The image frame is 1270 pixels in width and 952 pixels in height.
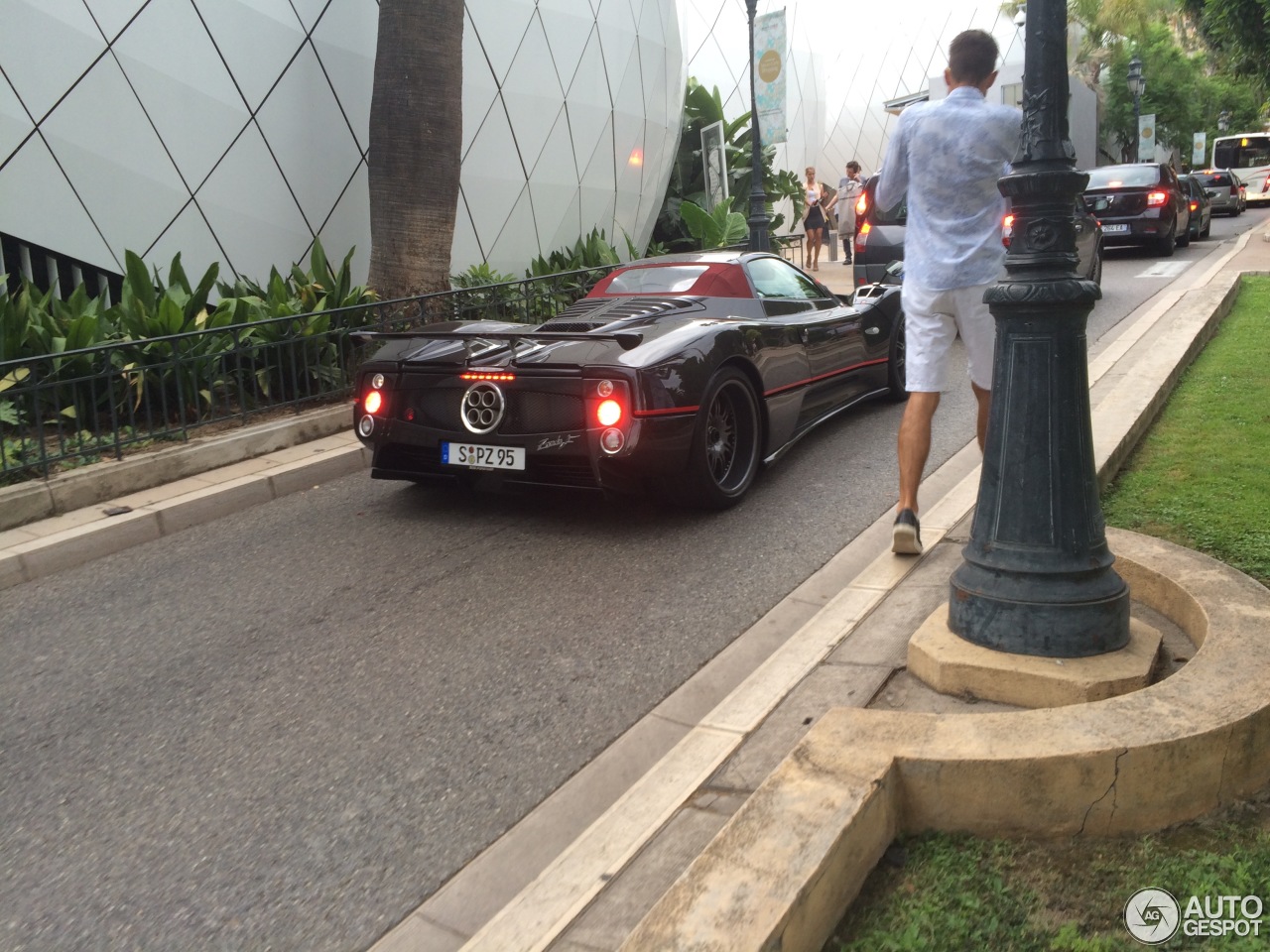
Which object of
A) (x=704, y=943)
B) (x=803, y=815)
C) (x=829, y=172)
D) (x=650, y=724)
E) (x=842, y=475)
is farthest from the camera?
(x=829, y=172)

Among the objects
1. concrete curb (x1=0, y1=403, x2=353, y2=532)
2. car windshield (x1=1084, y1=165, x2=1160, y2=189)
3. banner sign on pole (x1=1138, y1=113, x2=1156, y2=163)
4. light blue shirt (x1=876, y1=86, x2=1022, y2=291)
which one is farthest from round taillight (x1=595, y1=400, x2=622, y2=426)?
banner sign on pole (x1=1138, y1=113, x2=1156, y2=163)

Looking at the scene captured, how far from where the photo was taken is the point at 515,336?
5.70m

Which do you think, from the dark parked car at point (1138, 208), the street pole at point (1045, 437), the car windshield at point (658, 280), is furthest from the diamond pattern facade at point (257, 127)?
the street pole at point (1045, 437)

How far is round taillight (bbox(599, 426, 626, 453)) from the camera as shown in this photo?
5.30m

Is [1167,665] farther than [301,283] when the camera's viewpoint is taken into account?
No

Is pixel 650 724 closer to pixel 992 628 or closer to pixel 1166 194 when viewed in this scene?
pixel 992 628

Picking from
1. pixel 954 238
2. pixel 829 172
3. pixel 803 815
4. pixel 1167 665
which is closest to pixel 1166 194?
pixel 954 238

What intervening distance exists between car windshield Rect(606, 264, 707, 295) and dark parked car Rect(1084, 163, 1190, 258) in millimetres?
13497

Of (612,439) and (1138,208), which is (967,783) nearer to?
(612,439)

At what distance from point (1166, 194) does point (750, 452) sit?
15.7 m

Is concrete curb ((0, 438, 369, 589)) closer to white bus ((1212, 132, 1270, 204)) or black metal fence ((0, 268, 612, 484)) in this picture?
black metal fence ((0, 268, 612, 484))

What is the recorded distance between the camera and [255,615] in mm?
4816

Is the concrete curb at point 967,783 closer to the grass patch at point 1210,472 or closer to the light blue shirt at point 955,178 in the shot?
the grass patch at point 1210,472

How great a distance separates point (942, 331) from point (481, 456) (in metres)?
2.30
